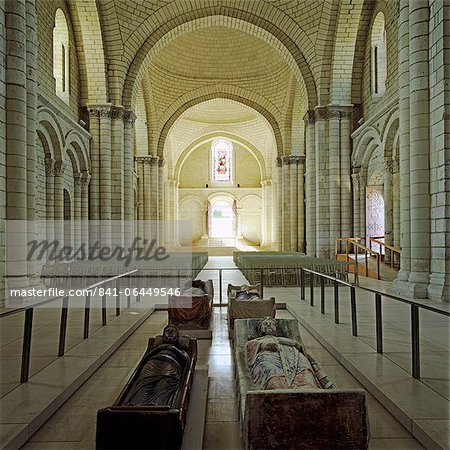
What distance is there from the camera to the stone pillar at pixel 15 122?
867cm

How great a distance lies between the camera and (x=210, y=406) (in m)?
3.86

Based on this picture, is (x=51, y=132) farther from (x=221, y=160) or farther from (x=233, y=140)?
(x=221, y=160)

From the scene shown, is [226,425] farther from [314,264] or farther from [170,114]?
[170,114]

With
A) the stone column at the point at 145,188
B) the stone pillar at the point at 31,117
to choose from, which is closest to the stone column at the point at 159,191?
the stone column at the point at 145,188

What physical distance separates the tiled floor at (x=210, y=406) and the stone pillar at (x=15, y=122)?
4.09 m

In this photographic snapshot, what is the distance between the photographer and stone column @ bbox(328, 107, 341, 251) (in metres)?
16.0

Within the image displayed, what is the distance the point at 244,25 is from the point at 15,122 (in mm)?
11242

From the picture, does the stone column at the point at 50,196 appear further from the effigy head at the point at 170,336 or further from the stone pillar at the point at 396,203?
the stone pillar at the point at 396,203

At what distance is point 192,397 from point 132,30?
598 inches

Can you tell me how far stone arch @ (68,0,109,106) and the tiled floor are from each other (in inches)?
483

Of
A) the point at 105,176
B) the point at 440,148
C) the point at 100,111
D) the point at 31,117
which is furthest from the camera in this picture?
the point at 105,176

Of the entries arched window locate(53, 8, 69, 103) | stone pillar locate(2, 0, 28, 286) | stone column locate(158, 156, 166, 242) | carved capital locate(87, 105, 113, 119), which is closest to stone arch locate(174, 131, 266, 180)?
stone column locate(158, 156, 166, 242)

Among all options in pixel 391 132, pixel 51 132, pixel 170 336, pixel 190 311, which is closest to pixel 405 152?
pixel 391 132

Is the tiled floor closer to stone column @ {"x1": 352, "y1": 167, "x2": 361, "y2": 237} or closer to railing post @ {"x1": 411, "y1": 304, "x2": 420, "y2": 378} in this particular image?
railing post @ {"x1": 411, "y1": 304, "x2": 420, "y2": 378}
